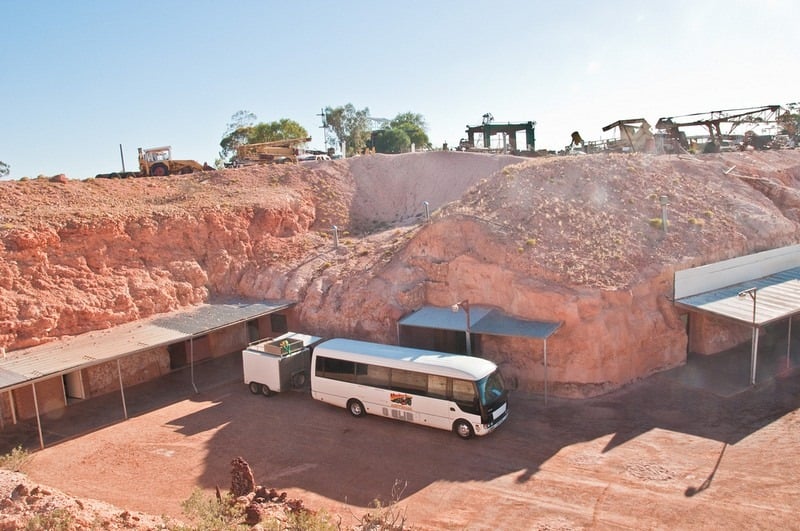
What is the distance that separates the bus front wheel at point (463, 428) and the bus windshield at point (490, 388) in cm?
84

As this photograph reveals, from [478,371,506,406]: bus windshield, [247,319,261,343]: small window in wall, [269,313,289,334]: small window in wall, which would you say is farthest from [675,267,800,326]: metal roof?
[247,319,261,343]: small window in wall

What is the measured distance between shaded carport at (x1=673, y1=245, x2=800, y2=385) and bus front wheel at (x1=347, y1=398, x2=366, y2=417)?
36.6ft

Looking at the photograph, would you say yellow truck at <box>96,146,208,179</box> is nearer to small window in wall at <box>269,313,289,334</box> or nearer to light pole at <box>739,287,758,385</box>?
small window in wall at <box>269,313,289,334</box>

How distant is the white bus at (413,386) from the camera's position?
15.3 meters

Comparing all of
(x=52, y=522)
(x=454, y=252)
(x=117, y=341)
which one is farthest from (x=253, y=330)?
(x=52, y=522)

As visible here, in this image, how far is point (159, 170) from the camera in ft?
117

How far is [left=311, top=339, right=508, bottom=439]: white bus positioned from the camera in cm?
1528

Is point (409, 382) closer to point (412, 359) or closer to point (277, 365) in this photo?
point (412, 359)

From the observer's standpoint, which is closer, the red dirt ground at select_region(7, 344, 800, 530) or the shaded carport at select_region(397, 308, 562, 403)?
the red dirt ground at select_region(7, 344, 800, 530)

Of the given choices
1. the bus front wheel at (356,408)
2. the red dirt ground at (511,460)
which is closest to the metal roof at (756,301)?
the red dirt ground at (511,460)

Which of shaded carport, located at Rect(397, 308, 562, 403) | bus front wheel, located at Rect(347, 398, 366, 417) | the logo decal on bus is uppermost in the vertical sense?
shaded carport, located at Rect(397, 308, 562, 403)

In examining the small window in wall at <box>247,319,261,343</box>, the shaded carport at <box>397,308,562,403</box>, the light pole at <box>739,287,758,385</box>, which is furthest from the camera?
the small window in wall at <box>247,319,261,343</box>

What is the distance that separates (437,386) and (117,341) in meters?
11.7

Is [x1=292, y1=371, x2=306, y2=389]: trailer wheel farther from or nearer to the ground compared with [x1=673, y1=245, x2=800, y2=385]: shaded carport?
nearer to the ground
